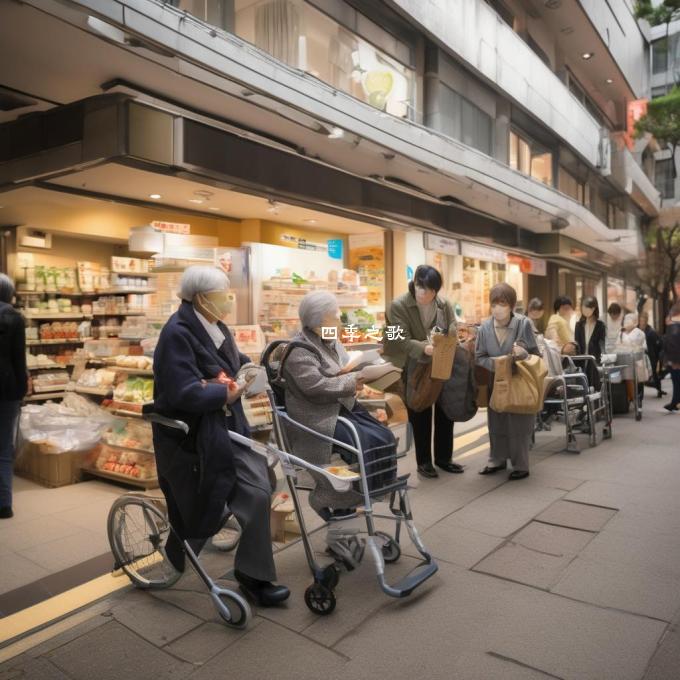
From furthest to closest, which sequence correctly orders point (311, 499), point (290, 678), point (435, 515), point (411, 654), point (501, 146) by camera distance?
point (501, 146) < point (435, 515) < point (311, 499) < point (411, 654) < point (290, 678)

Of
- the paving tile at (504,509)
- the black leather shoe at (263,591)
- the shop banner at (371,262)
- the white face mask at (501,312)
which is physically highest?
the shop banner at (371,262)

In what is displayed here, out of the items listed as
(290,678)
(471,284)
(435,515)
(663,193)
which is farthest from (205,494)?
(663,193)

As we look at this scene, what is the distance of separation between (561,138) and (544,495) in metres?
12.9

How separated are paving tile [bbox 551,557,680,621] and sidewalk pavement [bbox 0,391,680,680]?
0.03ft

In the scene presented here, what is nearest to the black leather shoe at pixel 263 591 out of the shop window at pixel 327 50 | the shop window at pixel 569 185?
the shop window at pixel 327 50

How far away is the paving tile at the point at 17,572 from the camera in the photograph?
3.51 metres

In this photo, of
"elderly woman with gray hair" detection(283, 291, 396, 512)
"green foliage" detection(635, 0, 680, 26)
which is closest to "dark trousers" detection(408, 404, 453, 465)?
"elderly woman with gray hair" detection(283, 291, 396, 512)

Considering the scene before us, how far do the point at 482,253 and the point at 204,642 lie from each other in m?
10.7

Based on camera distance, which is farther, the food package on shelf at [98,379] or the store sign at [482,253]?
the store sign at [482,253]

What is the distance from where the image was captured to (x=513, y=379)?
17.4 ft

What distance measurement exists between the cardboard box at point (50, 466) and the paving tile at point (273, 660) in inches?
132

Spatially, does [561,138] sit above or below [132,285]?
above

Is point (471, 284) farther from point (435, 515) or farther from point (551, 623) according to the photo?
point (551, 623)

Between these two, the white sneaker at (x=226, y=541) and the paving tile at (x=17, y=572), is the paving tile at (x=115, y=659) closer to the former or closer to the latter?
the paving tile at (x=17, y=572)
